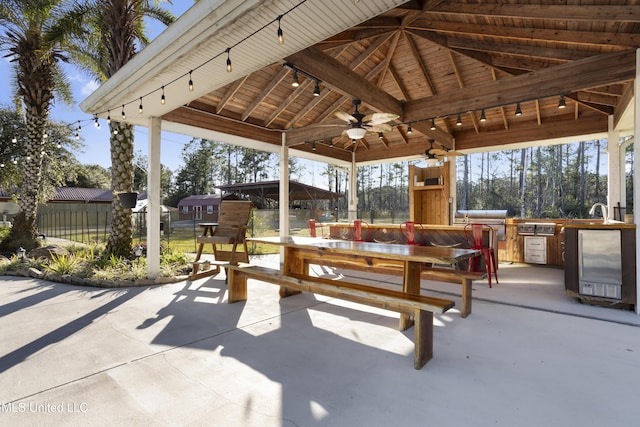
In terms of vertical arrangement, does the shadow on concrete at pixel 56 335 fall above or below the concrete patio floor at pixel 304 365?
above

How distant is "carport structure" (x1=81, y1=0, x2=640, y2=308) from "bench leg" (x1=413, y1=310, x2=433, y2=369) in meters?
2.49

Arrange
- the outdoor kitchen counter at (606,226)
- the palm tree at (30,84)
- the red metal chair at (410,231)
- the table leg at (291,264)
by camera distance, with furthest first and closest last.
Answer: the palm tree at (30,84) < the red metal chair at (410,231) < the table leg at (291,264) < the outdoor kitchen counter at (606,226)

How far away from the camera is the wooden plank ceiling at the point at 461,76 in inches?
156

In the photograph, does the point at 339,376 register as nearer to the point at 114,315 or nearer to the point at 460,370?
the point at 460,370

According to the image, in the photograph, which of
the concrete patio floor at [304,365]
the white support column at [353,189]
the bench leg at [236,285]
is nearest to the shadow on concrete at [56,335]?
the concrete patio floor at [304,365]

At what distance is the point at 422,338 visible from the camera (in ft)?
8.22

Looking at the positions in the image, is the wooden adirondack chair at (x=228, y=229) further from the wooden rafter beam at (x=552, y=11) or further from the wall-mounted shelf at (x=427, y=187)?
the wall-mounted shelf at (x=427, y=187)

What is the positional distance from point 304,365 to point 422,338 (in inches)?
37.5

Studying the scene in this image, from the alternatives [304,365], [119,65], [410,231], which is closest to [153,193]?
[119,65]

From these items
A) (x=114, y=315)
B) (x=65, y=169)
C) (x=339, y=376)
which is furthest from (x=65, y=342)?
(x=65, y=169)

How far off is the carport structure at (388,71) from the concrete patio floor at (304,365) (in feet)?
7.97

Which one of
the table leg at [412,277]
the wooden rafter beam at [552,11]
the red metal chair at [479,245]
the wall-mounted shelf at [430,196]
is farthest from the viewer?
the wall-mounted shelf at [430,196]

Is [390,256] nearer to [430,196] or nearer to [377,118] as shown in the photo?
[377,118]

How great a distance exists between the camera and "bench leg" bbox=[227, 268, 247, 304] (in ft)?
13.9
